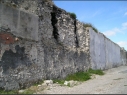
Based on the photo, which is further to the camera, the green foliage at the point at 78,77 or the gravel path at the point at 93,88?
the green foliage at the point at 78,77

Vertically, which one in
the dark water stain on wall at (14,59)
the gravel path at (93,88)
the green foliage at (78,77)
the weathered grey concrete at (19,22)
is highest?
the weathered grey concrete at (19,22)

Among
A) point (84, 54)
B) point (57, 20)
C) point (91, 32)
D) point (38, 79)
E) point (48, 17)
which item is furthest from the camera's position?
point (91, 32)

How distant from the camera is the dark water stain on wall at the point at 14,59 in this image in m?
6.09

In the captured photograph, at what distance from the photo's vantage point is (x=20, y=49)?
6730mm

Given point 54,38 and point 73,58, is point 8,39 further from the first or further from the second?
point 73,58

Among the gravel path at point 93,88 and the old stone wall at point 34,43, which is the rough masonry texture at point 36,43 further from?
the gravel path at point 93,88

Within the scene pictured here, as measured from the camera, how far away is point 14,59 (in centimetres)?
645

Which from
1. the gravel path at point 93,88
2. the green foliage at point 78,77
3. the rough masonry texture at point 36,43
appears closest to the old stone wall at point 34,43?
the rough masonry texture at point 36,43

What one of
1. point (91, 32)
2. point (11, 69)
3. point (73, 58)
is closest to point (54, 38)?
point (73, 58)

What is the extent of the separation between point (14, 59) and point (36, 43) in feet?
4.48

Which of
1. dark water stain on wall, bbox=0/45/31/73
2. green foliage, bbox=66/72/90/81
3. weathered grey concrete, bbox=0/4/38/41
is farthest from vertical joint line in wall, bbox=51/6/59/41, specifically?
dark water stain on wall, bbox=0/45/31/73

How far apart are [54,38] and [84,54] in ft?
11.3

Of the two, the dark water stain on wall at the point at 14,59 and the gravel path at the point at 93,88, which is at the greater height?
the dark water stain on wall at the point at 14,59

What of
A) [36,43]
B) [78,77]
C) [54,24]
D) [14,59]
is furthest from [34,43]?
[78,77]
